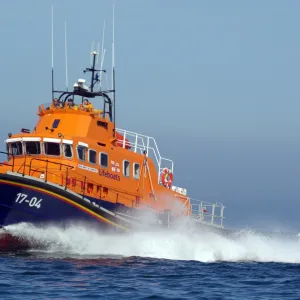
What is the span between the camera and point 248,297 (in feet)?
41.5

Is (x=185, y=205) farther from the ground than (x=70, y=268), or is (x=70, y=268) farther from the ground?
(x=185, y=205)

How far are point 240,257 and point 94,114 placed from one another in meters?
5.64

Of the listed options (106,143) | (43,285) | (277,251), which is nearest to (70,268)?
(43,285)

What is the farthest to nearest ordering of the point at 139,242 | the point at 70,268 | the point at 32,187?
the point at 139,242
the point at 32,187
the point at 70,268

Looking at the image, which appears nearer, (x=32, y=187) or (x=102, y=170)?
(x=32, y=187)

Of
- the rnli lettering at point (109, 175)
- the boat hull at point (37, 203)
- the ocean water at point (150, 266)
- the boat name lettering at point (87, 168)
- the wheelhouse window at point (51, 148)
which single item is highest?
the wheelhouse window at point (51, 148)

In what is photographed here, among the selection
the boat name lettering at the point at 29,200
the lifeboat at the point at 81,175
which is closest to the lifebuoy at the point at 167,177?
the lifeboat at the point at 81,175

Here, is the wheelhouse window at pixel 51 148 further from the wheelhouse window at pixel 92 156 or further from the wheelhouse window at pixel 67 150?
the wheelhouse window at pixel 92 156

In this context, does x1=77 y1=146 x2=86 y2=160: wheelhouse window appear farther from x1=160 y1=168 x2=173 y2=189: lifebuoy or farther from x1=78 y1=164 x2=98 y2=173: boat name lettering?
x1=160 y1=168 x2=173 y2=189: lifebuoy

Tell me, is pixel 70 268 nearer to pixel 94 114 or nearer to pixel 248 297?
pixel 248 297

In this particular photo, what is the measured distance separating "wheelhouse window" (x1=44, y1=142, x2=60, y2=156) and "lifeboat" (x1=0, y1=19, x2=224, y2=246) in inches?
1.0

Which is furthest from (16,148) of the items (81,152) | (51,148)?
(81,152)

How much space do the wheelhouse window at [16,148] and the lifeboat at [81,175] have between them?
27 mm

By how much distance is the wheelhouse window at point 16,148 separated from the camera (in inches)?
756
